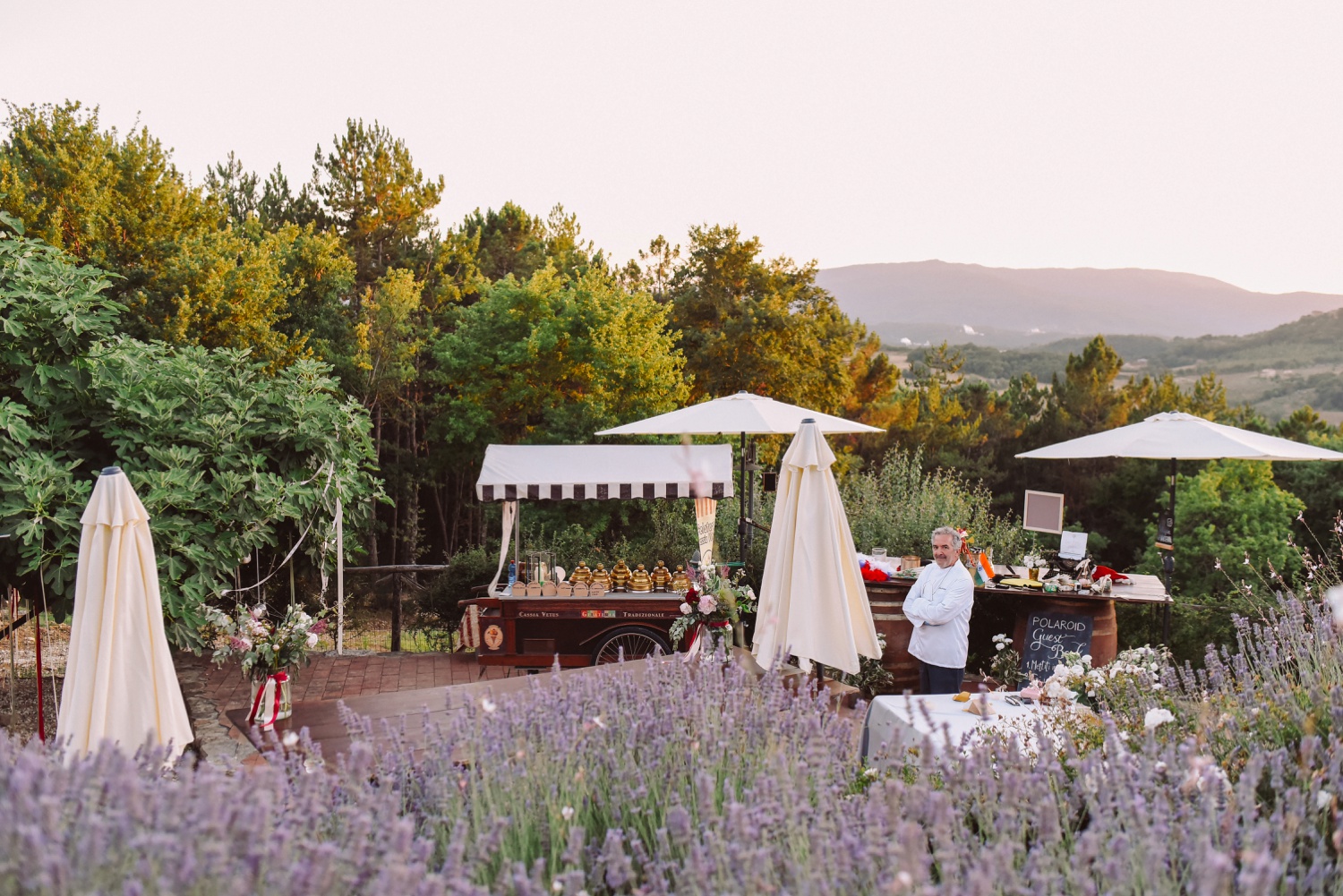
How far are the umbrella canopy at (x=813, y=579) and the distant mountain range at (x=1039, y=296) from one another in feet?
209

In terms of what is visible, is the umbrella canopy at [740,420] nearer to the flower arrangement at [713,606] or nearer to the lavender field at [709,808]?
the flower arrangement at [713,606]

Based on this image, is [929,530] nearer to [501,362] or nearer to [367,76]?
[501,362]

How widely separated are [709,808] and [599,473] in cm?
889

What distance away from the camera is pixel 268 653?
5703mm

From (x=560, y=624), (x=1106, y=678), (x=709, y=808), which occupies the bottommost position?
(x=560, y=624)

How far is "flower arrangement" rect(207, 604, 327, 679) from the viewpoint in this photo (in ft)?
18.7

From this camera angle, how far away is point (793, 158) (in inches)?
802

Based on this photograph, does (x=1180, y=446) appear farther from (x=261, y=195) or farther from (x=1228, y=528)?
(x=261, y=195)

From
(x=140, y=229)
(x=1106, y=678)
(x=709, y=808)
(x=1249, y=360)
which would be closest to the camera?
(x=709, y=808)

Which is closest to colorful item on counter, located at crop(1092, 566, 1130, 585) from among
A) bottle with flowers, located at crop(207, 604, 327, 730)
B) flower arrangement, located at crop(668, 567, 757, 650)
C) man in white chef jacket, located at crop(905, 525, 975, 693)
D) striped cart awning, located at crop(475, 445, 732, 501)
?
man in white chef jacket, located at crop(905, 525, 975, 693)

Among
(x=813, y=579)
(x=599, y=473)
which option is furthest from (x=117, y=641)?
(x=599, y=473)

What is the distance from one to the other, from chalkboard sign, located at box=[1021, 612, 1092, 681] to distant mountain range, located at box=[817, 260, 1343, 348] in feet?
203

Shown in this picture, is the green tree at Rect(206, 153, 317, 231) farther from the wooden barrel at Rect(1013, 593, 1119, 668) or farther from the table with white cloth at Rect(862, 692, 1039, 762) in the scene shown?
the table with white cloth at Rect(862, 692, 1039, 762)

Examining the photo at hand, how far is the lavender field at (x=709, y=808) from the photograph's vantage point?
158cm
